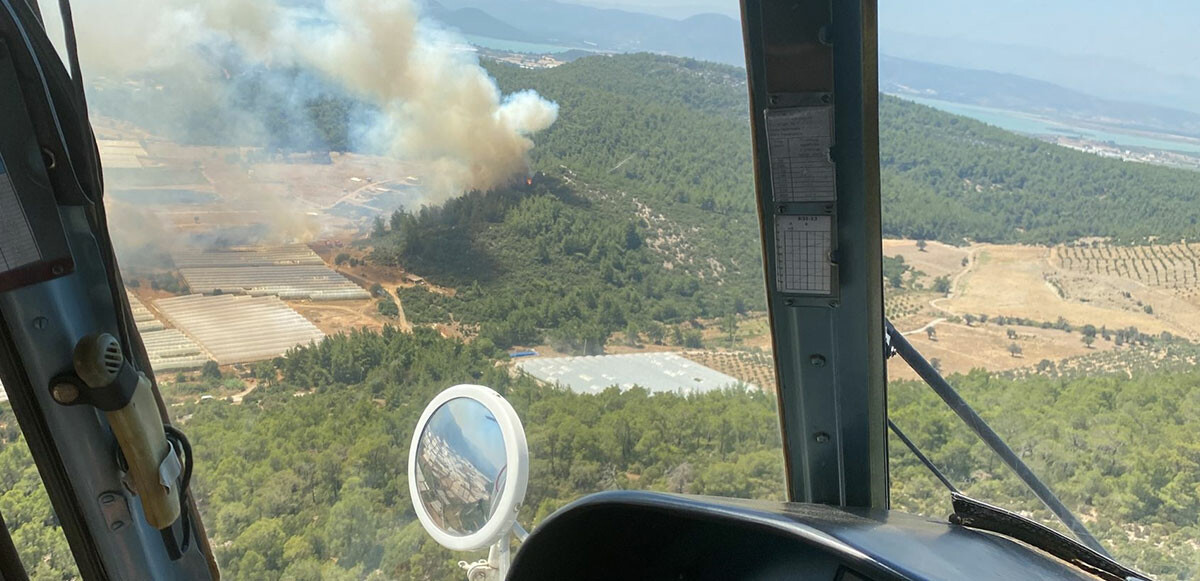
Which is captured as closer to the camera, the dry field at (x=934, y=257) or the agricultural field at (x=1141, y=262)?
the agricultural field at (x=1141, y=262)

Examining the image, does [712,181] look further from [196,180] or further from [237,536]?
[237,536]

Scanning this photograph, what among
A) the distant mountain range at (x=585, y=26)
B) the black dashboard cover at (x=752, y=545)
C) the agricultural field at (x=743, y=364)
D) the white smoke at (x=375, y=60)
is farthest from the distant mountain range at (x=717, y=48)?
the black dashboard cover at (x=752, y=545)

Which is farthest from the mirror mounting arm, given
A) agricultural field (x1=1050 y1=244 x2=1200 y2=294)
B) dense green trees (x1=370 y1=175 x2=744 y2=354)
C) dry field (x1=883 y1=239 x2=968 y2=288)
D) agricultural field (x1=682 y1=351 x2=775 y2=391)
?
agricultural field (x1=1050 y1=244 x2=1200 y2=294)

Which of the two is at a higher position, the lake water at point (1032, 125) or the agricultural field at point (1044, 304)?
the lake water at point (1032, 125)

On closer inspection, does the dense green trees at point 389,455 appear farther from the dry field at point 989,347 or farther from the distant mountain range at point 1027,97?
the distant mountain range at point 1027,97

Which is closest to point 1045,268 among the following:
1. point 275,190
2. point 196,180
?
point 275,190

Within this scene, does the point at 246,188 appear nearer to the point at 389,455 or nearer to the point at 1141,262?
the point at 389,455

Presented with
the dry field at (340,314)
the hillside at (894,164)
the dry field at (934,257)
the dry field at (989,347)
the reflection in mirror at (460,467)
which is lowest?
the reflection in mirror at (460,467)
